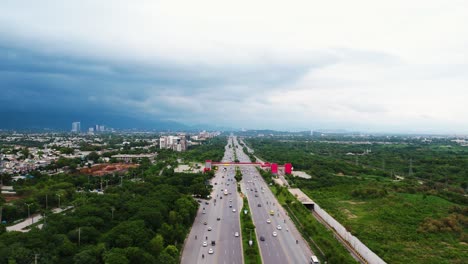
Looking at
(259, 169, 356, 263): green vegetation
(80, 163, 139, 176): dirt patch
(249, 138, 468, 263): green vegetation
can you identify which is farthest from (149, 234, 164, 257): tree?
(80, 163, 139, 176): dirt patch

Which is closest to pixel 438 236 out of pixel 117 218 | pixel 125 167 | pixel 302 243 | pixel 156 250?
pixel 302 243

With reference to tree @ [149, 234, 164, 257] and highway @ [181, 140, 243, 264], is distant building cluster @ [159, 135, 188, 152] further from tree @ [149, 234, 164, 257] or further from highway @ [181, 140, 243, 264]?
tree @ [149, 234, 164, 257]

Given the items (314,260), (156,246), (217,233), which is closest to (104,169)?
(217,233)

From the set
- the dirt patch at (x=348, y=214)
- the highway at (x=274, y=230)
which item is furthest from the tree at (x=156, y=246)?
the dirt patch at (x=348, y=214)

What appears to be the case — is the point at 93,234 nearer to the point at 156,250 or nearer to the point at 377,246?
the point at 156,250

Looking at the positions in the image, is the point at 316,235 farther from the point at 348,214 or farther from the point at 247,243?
the point at 348,214

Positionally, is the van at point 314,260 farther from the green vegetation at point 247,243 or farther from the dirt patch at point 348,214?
the dirt patch at point 348,214

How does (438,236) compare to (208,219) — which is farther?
(208,219)
